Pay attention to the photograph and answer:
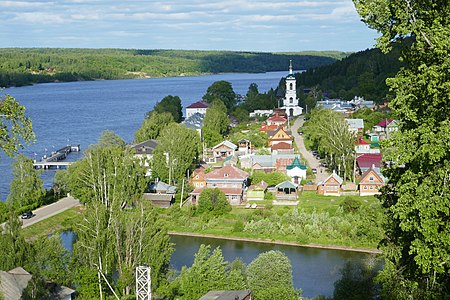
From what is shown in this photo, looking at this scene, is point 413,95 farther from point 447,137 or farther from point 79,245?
point 79,245

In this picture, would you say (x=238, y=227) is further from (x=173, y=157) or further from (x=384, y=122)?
(x=384, y=122)

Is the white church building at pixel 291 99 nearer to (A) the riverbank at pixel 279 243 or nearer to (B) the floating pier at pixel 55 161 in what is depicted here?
(B) the floating pier at pixel 55 161

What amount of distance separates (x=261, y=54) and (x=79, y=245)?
160m

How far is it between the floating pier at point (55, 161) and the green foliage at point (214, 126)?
792 cm

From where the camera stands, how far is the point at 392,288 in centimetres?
670

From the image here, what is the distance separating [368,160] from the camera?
26.5 meters

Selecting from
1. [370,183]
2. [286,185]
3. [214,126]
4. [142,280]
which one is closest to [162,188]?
[286,185]

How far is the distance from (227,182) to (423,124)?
708 inches

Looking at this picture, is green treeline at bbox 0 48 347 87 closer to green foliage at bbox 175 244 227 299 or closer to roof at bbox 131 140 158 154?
roof at bbox 131 140 158 154

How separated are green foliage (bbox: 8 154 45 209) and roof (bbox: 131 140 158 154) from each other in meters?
7.38

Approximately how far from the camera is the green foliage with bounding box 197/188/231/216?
69.7 ft

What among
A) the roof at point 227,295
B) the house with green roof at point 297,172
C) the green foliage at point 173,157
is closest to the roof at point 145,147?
the green foliage at point 173,157

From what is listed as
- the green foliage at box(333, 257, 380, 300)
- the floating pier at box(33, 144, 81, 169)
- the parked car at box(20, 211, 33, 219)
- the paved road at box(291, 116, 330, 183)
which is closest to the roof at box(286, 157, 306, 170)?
the paved road at box(291, 116, 330, 183)

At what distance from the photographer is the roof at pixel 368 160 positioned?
2584cm
